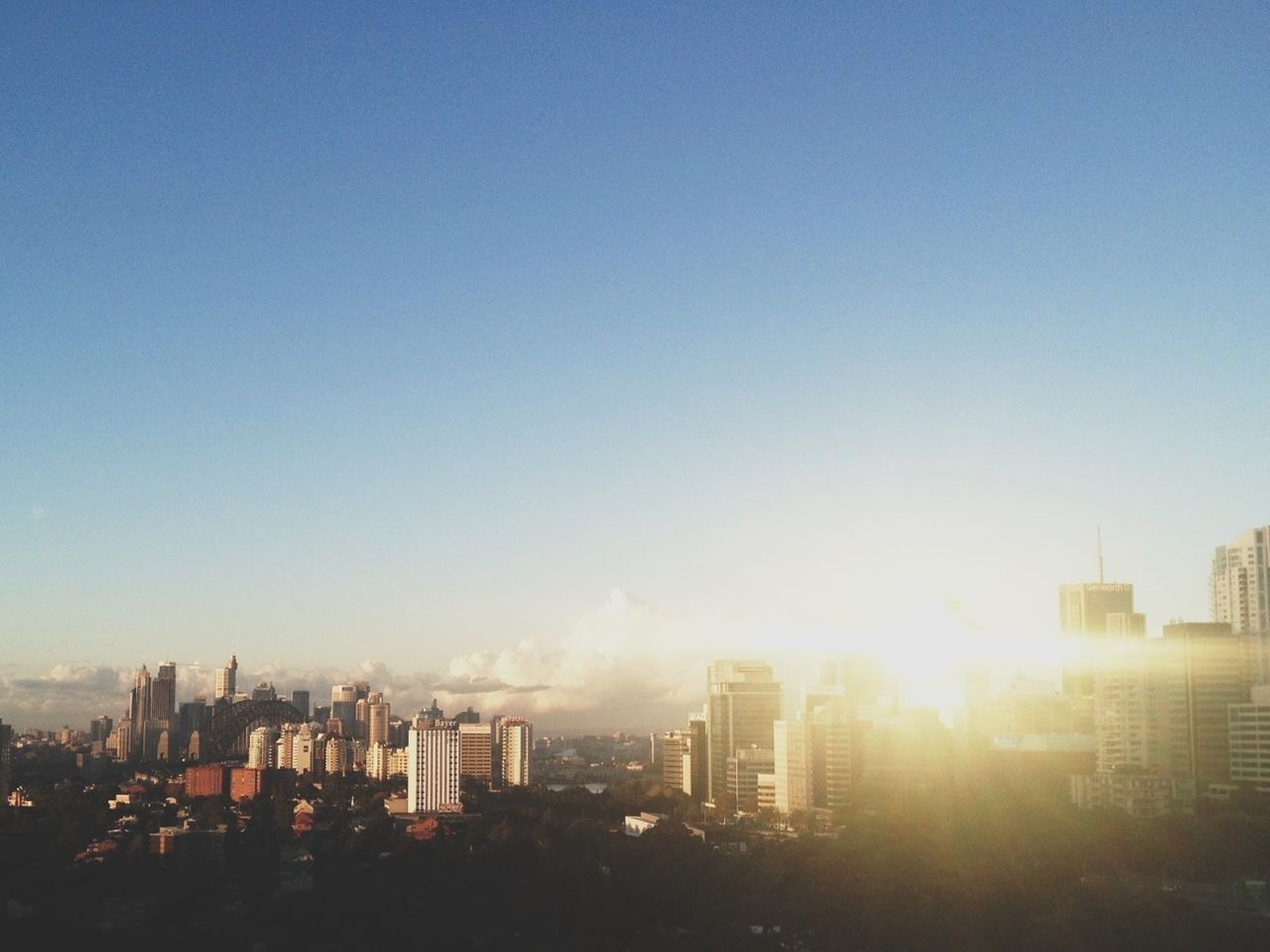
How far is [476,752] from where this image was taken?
3080cm

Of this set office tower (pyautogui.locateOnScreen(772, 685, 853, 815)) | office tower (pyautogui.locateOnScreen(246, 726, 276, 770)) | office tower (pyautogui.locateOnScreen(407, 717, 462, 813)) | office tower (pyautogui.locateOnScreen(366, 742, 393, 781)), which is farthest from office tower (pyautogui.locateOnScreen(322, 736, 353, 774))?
office tower (pyautogui.locateOnScreen(772, 685, 853, 815))

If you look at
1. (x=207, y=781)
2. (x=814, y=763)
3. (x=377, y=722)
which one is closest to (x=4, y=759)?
(x=207, y=781)

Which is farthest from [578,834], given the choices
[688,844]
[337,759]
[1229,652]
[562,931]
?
[337,759]

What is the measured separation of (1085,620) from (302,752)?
20880 millimetres

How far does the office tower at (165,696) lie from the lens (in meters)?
46.3

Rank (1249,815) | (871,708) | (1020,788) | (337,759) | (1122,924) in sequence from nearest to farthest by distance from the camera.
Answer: (1122,924)
(1249,815)
(1020,788)
(871,708)
(337,759)

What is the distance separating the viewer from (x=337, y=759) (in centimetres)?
3506

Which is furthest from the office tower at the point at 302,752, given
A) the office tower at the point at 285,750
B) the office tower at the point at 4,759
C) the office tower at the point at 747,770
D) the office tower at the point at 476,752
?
the office tower at the point at 747,770

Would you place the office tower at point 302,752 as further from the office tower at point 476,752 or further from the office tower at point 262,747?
the office tower at point 476,752

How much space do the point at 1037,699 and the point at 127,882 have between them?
19.8 m

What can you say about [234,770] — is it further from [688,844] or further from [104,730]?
[104,730]

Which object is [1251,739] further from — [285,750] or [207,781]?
[285,750]

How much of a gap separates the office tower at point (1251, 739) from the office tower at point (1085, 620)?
286 inches

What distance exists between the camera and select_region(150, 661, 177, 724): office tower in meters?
46.3
